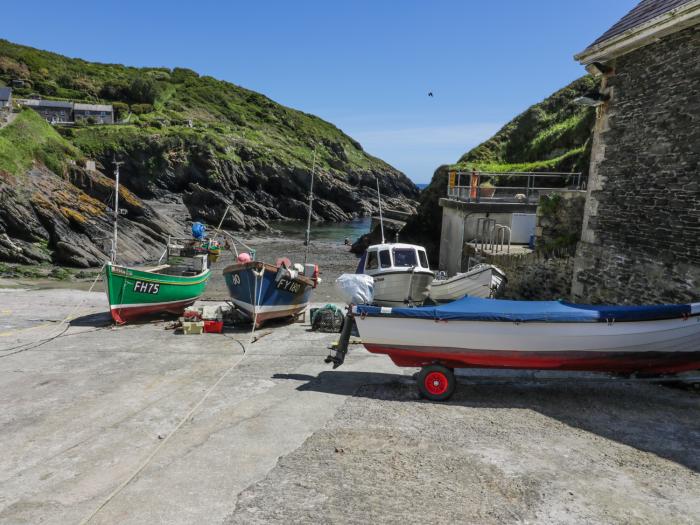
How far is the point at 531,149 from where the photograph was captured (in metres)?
36.0

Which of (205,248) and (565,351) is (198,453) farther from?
(205,248)

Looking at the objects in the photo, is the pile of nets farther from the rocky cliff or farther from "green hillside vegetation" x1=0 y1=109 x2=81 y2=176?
"green hillside vegetation" x1=0 y1=109 x2=81 y2=176

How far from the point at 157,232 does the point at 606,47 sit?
3488 centimetres

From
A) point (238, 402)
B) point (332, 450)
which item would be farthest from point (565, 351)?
point (238, 402)

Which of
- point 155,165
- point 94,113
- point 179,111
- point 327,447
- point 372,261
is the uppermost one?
point 179,111

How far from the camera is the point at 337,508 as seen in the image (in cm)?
531

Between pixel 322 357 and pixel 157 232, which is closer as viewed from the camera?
pixel 322 357

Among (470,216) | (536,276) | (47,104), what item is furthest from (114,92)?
(536,276)

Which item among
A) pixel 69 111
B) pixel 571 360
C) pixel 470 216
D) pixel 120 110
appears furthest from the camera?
pixel 120 110

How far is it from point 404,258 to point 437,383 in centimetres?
863

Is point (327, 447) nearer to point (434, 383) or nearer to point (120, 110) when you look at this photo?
point (434, 383)

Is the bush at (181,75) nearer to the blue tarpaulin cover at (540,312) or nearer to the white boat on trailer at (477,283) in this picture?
the white boat on trailer at (477,283)

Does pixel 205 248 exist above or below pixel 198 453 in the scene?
above

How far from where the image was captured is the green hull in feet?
48.5
